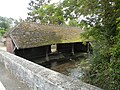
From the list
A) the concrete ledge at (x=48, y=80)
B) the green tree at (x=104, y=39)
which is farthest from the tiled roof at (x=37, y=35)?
the concrete ledge at (x=48, y=80)

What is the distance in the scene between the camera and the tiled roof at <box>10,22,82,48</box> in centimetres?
1467

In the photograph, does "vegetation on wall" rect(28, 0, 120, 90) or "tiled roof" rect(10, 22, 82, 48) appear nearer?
"vegetation on wall" rect(28, 0, 120, 90)

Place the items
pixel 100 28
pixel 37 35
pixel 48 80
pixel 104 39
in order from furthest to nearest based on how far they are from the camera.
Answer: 1. pixel 37 35
2. pixel 100 28
3. pixel 104 39
4. pixel 48 80

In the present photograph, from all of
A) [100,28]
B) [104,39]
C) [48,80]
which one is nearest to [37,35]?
[100,28]

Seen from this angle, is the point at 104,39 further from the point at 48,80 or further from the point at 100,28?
the point at 48,80

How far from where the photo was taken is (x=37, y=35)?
1642 cm

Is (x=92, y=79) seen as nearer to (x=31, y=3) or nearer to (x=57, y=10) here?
(x=57, y=10)

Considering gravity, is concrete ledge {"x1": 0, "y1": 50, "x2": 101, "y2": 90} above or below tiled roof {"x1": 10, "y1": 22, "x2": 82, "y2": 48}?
below

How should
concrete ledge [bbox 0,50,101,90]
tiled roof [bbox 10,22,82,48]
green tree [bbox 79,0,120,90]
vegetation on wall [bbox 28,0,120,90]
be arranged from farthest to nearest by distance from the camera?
tiled roof [bbox 10,22,82,48] → vegetation on wall [bbox 28,0,120,90] → green tree [bbox 79,0,120,90] → concrete ledge [bbox 0,50,101,90]

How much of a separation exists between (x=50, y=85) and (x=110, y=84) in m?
2.80

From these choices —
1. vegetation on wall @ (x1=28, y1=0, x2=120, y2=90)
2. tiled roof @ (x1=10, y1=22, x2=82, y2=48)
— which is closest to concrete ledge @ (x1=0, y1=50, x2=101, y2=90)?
vegetation on wall @ (x1=28, y1=0, x2=120, y2=90)

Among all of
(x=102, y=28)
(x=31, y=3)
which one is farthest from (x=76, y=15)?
(x=31, y=3)

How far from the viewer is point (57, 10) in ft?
22.1

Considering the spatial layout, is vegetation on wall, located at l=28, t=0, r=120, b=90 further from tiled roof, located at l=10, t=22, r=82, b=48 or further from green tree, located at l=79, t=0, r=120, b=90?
tiled roof, located at l=10, t=22, r=82, b=48
